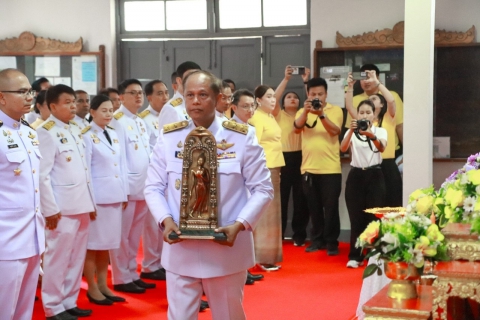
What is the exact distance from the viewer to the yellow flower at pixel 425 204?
2801 millimetres

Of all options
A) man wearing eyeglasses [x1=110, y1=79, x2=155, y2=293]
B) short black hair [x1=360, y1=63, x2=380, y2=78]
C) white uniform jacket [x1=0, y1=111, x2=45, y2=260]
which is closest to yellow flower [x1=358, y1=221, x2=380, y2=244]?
white uniform jacket [x1=0, y1=111, x2=45, y2=260]

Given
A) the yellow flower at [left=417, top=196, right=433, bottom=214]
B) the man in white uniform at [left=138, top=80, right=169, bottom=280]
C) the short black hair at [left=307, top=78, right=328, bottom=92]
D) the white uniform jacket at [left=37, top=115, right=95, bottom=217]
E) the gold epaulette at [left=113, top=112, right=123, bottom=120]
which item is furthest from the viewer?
the short black hair at [left=307, top=78, right=328, bottom=92]

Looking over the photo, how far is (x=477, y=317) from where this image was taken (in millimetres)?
2859

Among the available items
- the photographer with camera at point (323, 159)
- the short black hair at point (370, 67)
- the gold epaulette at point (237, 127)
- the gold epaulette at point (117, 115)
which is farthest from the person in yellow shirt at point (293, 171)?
the gold epaulette at point (237, 127)

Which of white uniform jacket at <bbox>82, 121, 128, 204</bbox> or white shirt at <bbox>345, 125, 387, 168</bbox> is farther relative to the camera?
white shirt at <bbox>345, 125, 387, 168</bbox>

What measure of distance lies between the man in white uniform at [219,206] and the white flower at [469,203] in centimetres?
79

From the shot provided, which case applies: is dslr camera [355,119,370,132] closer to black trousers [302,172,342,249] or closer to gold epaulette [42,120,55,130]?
black trousers [302,172,342,249]

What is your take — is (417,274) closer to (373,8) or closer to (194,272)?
(194,272)

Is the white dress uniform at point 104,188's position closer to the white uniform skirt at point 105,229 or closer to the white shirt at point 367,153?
the white uniform skirt at point 105,229

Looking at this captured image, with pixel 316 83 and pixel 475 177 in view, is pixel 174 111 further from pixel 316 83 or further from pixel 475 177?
pixel 475 177

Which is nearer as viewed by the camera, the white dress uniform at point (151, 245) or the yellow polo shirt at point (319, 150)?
the white dress uniform at point (151, 245)

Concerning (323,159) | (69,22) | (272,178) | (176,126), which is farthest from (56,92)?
(69,22)

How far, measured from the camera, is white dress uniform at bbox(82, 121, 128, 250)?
4.79 meters

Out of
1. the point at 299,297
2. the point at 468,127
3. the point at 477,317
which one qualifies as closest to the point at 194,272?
the point at 477,317
